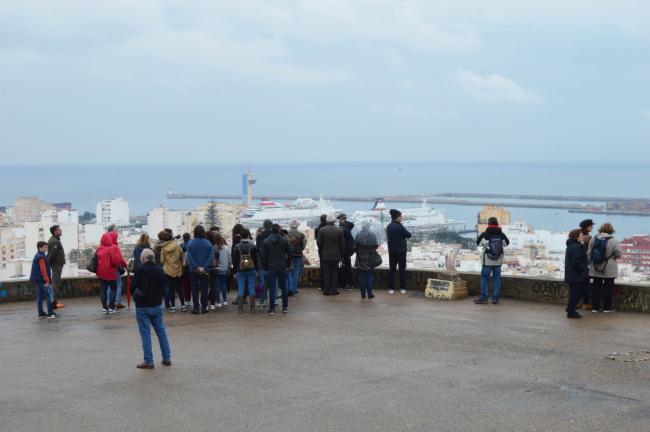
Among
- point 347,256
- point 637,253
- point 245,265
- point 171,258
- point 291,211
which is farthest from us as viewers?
point 291,211

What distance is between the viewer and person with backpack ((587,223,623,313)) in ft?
37.5

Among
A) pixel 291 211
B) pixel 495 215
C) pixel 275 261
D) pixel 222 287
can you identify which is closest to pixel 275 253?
pixel 275 261

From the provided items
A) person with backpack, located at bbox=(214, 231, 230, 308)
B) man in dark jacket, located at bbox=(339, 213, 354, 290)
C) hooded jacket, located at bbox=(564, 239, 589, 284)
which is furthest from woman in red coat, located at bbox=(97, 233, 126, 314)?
hooded jacket, located at bbox=(564, 239, 589, 284)

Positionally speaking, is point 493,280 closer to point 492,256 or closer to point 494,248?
point 492,256

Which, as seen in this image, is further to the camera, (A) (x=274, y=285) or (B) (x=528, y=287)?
(B) (x=528, y=287)

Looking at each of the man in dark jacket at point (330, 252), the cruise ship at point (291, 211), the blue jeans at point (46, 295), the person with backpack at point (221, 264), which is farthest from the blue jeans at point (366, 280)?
the cruise ship at point (291, 211)

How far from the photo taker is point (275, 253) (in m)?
11.9

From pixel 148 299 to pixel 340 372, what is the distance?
7.20 ft

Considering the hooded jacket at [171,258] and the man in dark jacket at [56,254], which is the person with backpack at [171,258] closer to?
the hooded jacket at [171,258]

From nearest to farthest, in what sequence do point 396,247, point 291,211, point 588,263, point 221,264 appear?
point 588,263 < point 221,264 < point 396,247 < point 291,211

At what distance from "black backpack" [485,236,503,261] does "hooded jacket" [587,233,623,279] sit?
58.4 inches

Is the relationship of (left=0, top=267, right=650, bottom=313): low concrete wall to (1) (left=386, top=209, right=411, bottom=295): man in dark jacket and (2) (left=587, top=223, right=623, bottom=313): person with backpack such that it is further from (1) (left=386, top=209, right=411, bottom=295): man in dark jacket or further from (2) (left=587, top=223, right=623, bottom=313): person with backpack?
(1) (left=386, top=209, right=411, bottom=295): man in dark jacket

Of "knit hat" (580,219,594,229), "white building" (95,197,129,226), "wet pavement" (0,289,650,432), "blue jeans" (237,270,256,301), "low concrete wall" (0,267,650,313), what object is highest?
"white building" (95,197,129,226)

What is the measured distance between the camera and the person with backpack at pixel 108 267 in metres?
12.4
